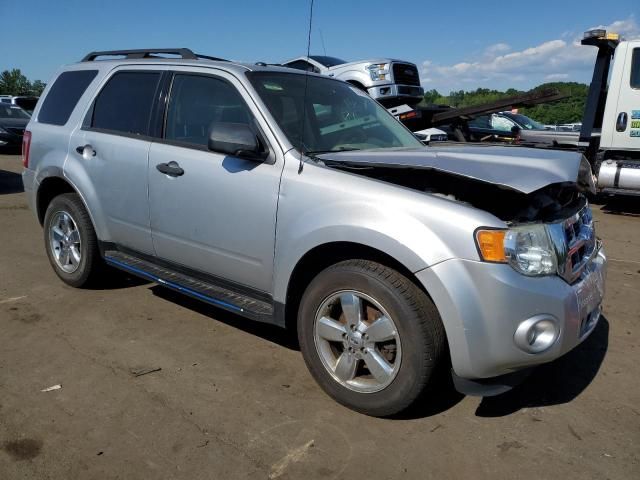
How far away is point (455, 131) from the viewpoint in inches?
416

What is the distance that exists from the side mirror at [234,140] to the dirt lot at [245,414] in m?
1.32

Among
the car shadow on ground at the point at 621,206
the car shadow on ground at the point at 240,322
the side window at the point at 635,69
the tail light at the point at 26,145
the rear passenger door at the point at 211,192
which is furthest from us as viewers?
the car shadow on ground at the point at 621,206

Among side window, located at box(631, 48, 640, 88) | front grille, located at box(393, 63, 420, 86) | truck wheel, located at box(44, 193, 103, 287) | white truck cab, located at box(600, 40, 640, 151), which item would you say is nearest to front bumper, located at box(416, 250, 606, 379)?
truck wheel, located at box(44, 193, 103, 287)

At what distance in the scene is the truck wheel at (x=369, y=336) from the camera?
8.86 ft

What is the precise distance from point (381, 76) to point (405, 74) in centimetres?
82

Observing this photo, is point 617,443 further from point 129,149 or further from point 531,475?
point 129,149

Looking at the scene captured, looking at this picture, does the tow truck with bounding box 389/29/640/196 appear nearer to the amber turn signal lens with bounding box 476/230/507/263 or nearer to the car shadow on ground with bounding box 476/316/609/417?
the car shadow on ground with bounding box 476/316/609/417

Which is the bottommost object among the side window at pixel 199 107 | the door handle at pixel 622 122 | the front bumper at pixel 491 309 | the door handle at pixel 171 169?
the front bumper at pixel 491 309

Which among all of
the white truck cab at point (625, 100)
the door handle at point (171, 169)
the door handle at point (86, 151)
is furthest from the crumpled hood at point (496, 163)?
the white truck cab at point (625, 100)

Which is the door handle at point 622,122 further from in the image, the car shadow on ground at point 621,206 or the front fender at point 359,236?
the front fender at point 359,236

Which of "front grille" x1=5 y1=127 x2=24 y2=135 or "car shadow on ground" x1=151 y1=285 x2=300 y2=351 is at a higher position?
"front grille" x1=5 y1=127 x2=24 y2=135

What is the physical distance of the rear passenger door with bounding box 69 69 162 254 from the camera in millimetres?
3988

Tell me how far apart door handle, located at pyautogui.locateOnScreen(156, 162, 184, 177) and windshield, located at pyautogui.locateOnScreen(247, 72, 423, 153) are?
0.71 m

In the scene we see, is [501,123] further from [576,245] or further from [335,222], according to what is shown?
[335,222]
